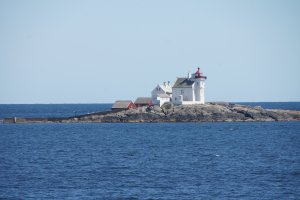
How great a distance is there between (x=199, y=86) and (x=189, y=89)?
1942 millimetres

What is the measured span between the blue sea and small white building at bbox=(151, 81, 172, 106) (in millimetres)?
17623

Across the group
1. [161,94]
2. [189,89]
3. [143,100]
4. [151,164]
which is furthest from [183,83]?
[151,164]

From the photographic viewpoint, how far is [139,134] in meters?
97.0

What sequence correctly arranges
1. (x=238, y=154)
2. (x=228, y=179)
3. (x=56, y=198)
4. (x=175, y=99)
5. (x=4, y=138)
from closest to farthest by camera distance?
(x=56, y=198)
(x=228, y=179)
(x=238, y=154)
(x=4, y=138)
(x=175, y=99)

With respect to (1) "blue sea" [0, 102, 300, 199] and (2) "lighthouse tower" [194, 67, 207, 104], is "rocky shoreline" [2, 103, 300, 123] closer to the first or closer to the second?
(2) "lighthouse tower" [194, 67, 207, 104]

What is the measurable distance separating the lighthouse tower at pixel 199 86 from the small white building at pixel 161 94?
18.1 ft

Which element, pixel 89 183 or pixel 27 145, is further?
pixel 27 145

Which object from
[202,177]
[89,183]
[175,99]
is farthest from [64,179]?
[175,99]

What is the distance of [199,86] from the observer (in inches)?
4678

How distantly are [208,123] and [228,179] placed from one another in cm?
7110

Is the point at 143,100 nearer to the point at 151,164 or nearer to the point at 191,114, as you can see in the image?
the point at 191,114

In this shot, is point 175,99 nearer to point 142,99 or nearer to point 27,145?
point 142,99

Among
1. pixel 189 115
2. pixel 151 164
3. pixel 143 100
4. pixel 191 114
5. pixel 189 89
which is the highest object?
pixel 189 89

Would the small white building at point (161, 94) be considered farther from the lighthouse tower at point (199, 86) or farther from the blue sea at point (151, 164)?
the blue sea at point (151, 164)
